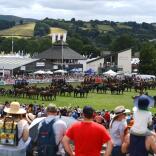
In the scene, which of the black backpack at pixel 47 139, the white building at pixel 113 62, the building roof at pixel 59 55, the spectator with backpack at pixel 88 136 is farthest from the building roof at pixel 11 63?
the spectator with backpack at pixel 88 136

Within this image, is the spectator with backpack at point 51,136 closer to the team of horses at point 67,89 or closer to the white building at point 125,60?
the team of horses at point 67,89

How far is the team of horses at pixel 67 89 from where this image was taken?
4472 centimetres

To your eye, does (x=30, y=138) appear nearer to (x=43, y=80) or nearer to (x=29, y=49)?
(x=43, y=80)

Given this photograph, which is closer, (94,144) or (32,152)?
(94,144)

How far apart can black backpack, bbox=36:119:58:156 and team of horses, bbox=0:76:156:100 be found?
35.2 meters

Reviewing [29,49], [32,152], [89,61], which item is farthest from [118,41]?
[32,152]

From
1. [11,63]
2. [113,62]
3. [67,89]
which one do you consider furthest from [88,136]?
[113,62]

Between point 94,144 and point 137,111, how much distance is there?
2.37 feet

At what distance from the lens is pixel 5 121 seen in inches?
327

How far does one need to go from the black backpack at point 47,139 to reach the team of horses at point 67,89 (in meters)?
35.2

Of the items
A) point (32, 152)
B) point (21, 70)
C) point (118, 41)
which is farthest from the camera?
point (118, 41)

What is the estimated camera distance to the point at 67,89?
4806cm

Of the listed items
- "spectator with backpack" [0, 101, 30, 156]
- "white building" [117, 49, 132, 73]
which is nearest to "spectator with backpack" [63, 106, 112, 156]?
"spectator with backpack" [0, 101, 30, 156]

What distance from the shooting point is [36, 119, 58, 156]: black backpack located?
836cm
